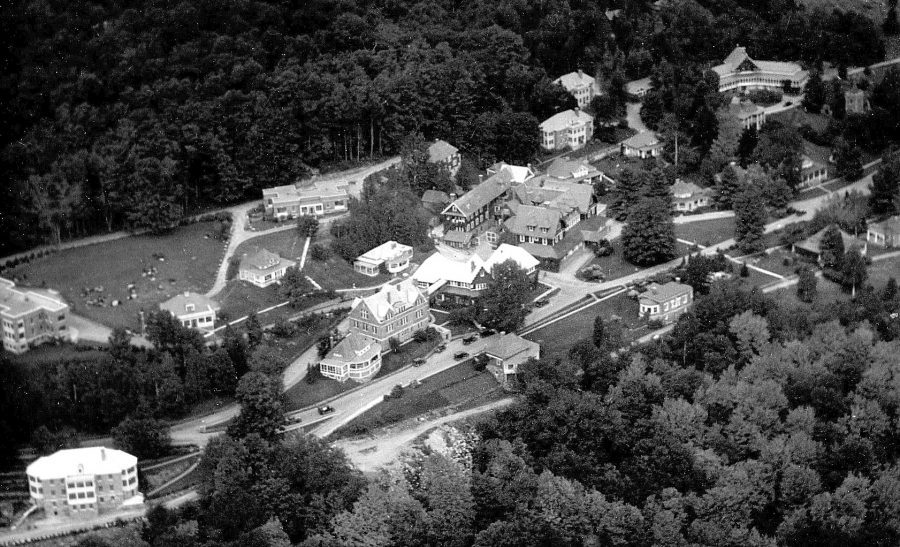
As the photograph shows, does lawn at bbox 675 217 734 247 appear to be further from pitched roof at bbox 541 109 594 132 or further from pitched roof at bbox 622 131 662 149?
pitched roof at bbox 541 109 594 132

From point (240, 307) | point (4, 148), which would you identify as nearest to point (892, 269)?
point (240, 307)

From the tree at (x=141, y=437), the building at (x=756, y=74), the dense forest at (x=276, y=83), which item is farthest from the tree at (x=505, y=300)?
the building at (x=756, y=74)

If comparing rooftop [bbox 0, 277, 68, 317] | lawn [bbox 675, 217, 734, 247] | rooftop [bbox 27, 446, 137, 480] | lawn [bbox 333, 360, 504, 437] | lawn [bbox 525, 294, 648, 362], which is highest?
rooftop [bbox 0, 277, 68, 317]

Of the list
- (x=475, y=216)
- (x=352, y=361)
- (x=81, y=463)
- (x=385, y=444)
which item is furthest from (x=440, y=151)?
(x=81, y=463)

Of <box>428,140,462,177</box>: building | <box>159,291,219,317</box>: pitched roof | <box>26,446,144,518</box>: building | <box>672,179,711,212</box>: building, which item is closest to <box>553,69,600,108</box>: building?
<box>428,140,462,177</box>: building

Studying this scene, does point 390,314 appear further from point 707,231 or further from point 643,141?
point 643,141
